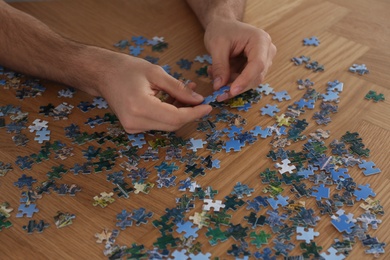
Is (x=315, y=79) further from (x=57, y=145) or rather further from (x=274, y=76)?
(x=57, y=145)

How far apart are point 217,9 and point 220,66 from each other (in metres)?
0.33

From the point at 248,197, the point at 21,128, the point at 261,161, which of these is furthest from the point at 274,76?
the point at 21,128

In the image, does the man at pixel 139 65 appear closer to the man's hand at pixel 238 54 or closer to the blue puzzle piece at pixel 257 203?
the man's hand at pixel 238 54

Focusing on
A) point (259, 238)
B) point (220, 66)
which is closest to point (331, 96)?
point (220, 66)

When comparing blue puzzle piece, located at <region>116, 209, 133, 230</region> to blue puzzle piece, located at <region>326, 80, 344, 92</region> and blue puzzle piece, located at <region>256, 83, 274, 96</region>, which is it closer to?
blue puzzle piece, located at <region>256, 83, 274, 96</region>

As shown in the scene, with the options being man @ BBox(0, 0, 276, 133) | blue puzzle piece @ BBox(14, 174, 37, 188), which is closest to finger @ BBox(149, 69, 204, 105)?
man @ BBox(0, 0, 276, 133)

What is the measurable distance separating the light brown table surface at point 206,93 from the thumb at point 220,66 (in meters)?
0.08

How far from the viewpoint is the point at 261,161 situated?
165 centimetres

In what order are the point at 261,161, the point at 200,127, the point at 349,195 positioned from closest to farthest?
the point at 349,195, the point at 261,161, the point at 200,127

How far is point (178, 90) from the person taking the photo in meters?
1.72

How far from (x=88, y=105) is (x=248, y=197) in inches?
27.2

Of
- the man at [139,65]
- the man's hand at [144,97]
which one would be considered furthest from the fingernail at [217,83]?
the man's hand at [144,97]

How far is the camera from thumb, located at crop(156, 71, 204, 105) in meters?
1.70

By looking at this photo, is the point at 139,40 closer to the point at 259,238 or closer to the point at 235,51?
the point at 235,51
